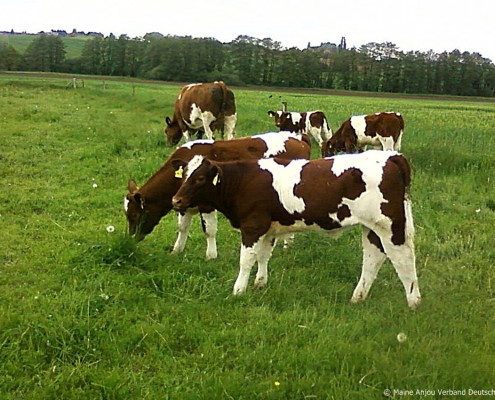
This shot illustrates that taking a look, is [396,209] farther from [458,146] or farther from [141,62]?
[141,62]

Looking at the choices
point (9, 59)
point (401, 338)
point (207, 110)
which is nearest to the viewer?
point (401, 338)

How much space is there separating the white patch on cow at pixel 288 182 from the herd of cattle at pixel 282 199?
0.04ft

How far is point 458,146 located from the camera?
15.9 metres

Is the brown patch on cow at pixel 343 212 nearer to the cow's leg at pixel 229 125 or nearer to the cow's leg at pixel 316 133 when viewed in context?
the cow's leg at pixel 229 125

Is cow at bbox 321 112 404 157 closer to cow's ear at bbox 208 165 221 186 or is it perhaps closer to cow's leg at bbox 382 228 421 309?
cow's ear at bbox 208 165 221 186

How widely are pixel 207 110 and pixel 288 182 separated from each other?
8.99 metres

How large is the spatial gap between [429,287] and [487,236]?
253 centimetres

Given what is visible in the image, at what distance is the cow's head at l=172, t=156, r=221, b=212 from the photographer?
21.3ft

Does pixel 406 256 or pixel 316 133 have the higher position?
pixel 316 133

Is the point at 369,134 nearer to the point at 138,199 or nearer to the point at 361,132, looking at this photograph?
the point at 361,132

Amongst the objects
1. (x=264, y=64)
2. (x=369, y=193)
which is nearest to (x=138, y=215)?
(x=369, y=193)

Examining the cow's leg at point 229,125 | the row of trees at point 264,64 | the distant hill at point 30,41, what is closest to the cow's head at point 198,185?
the cow's leg at point 229,125

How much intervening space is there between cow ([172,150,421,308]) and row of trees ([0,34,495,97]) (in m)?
64.6

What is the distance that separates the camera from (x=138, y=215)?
7.77 meters
